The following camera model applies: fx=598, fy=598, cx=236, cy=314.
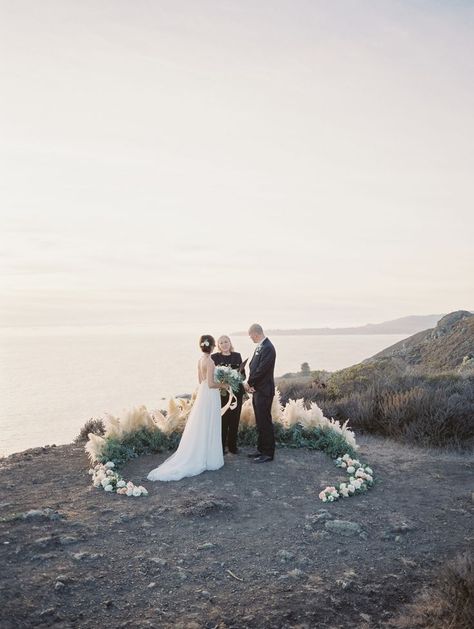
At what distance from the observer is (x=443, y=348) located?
23.8 m

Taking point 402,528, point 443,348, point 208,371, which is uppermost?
point 208,371

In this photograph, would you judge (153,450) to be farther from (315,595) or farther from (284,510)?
(315,595)

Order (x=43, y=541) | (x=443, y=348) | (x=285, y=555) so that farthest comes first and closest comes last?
1. (x=443, y=348)
2. (x=43, y=541)
3. (x=285, y=555)

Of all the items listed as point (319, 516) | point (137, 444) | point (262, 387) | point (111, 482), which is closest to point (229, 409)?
point (262, 387)

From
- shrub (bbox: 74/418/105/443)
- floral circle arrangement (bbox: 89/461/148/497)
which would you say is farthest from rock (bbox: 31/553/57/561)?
shrub (bbox: 74/418/105/443)

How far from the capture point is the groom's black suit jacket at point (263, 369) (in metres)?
9.68

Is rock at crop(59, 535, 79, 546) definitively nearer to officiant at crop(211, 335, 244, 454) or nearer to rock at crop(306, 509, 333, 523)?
rock at crop(306, 509, 333, 523)

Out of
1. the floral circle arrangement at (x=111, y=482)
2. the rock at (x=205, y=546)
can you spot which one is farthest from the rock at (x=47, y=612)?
the floral circle arrangement at (x=111, y=482)

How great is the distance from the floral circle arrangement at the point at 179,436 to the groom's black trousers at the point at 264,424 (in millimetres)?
902

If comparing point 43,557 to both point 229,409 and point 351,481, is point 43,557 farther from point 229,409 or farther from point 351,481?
point 229,409

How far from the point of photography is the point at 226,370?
9.70m

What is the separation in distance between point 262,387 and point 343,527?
10.6ft

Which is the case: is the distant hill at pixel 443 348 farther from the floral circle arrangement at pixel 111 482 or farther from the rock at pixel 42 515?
the rock at pixel 42 515

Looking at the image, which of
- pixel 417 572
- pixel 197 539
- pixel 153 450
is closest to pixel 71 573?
pixel 197 539
